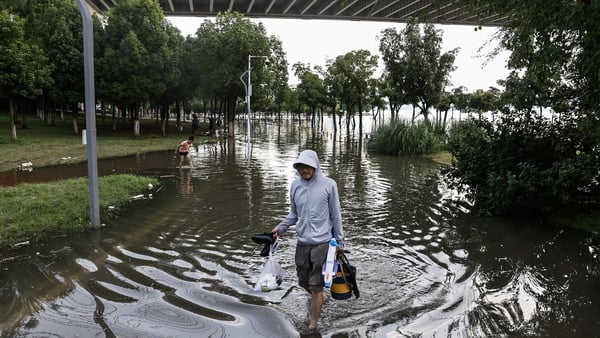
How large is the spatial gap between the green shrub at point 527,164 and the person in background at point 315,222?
5.24 m

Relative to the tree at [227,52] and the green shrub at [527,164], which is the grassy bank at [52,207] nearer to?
the green shrub at [527,164]

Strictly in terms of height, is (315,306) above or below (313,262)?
below

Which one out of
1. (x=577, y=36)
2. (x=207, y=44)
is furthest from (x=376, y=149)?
(x=577, y=36)

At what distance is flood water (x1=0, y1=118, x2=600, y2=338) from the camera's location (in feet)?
14.6

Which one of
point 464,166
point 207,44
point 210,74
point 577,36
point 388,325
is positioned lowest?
point 388,325

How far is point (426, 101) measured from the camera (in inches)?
1112

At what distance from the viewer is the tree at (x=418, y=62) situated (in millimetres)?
26766

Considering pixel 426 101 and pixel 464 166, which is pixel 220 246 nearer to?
pixel 464 166

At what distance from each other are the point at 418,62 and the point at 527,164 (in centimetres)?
1979

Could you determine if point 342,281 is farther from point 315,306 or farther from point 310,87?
point 310,87

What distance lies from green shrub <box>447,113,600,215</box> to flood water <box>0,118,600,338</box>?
54 centimetres

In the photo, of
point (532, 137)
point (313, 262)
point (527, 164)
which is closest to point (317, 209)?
point (313, 262)

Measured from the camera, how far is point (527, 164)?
8.40 m

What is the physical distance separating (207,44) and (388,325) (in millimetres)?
30352
